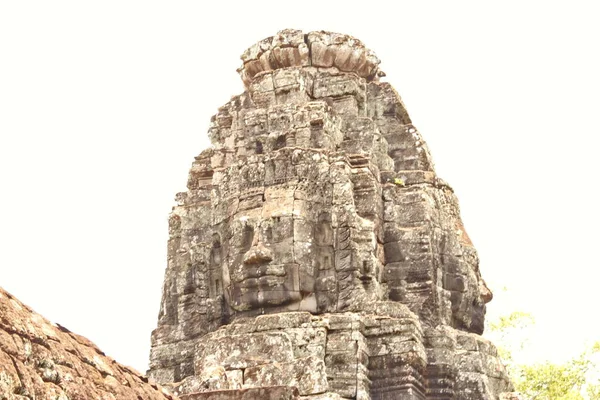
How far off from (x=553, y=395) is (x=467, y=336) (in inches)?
427

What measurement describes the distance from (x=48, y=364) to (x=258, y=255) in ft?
Answer: 30.4

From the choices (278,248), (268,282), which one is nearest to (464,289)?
(278,248)

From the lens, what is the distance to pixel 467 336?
60.4ft

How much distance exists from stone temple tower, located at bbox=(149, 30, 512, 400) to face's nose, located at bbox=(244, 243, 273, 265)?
0.12ft

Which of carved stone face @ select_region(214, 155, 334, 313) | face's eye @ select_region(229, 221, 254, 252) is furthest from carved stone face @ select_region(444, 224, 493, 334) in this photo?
face's eye @ select_region(229, 221, 254, 252)

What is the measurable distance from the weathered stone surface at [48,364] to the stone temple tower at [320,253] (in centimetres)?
663

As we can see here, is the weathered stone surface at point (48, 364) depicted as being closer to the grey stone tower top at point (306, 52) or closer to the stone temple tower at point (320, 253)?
the stone temple tower at point (320, 253)

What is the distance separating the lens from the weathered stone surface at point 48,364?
26.3 feet

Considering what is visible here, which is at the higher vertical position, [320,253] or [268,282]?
[320,253]

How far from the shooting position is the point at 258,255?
58.4 ft

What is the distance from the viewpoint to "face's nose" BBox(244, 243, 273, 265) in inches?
701

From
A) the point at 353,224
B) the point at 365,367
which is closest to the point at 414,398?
the point at 365,367

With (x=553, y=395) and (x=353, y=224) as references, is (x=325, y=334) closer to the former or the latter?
(x=353, y=224)

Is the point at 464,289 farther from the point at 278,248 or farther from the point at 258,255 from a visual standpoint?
the point at 258,255
